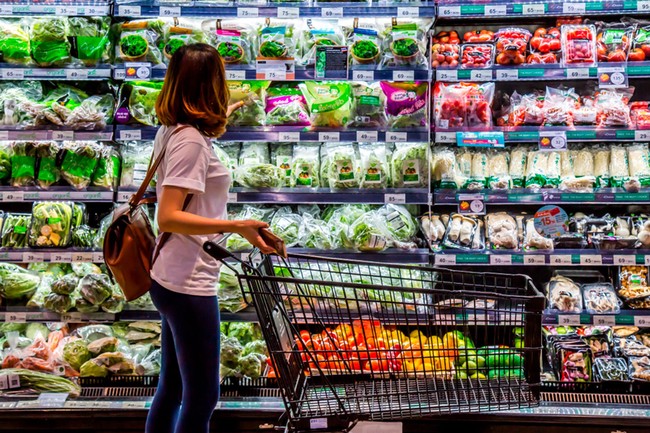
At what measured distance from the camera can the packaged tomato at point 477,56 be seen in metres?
→ 3.77

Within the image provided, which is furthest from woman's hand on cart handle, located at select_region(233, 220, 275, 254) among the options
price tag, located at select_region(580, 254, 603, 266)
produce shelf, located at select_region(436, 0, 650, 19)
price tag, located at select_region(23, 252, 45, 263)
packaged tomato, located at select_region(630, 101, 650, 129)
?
packaged tomato, located at select_region(630, 101, 650, 129)

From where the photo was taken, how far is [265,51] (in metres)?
3.58

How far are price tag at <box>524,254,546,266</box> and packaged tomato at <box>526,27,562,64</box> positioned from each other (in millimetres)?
1041

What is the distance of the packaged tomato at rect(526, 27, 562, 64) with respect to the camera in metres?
3.76

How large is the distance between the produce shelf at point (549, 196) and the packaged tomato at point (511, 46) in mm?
696

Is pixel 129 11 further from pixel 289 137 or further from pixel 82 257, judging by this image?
pixel 82 257

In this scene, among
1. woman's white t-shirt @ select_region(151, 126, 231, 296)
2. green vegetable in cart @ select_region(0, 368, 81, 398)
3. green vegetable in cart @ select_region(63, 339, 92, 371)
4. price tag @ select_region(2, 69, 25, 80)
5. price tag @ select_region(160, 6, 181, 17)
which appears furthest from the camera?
price tag @ select_region(2, 69, 25, 80)

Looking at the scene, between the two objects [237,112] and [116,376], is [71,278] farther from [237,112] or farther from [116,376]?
[237,112]

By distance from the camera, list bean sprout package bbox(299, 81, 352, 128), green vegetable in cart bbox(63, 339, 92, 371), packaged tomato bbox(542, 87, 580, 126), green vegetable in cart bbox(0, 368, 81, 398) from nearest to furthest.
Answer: green vegetable in cart bbox(0, 368, 81, 398)
green vegetable in cart bbox(63, 339, 92, 371)
bean sprout package bbox(299, 81, 352, 128)
packaged tomato bbox(542, 87, 580, 126)

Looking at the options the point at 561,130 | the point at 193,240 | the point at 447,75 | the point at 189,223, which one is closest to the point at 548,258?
the point at 561,130

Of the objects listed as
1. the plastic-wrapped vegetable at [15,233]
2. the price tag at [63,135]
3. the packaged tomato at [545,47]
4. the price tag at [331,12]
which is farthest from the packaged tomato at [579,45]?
the plastic-wrapped vegetable at [15,233]

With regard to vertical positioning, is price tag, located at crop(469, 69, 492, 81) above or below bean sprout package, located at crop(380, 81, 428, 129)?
above

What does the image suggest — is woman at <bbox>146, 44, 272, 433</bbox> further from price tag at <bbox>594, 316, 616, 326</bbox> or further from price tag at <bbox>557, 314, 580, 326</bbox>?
price tag at <bbox>594, 316, 616, 326</bbox>

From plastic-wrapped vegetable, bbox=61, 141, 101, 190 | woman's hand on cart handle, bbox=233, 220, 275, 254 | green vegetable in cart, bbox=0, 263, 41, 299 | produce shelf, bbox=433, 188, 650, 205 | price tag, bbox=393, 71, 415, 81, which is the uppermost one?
price tag, bbox=393, 71, 415, 81
